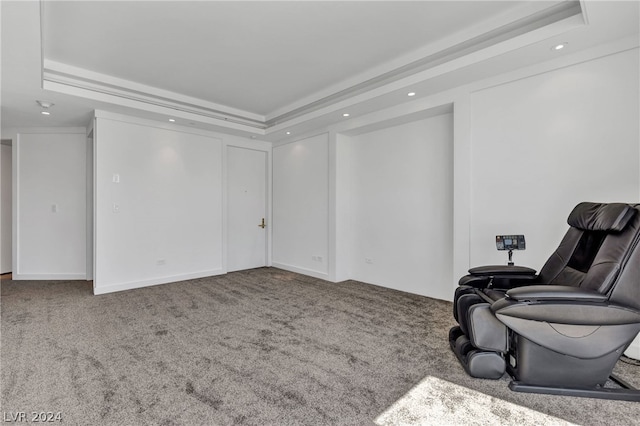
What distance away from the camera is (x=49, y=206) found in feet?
17.7

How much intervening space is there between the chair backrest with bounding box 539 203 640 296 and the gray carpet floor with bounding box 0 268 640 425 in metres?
0.77

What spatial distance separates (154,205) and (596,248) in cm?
540

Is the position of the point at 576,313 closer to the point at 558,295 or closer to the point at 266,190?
the point at 558,295

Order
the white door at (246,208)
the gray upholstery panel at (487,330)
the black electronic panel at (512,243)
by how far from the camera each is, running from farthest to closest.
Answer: the white door at (246,208)
the black electronic panel at (512,243)
the gray upholstery panel at (487,330)

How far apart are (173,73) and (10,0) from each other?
1.89 m

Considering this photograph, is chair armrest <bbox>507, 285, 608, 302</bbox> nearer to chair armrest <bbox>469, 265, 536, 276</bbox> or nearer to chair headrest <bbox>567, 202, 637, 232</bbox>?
chair headrest <bbox>567, 202, 637, 232</bbox>

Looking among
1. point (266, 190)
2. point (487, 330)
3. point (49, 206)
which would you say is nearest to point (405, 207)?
point (487, 330)

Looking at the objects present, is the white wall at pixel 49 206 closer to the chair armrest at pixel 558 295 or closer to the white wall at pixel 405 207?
the white wall at pixel 405 207

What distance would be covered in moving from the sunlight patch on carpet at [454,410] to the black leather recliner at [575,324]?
227mm

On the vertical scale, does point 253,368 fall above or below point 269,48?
below

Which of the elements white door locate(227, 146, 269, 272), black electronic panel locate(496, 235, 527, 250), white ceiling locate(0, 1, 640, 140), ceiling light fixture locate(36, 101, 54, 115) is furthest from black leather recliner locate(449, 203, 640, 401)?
ceiling light fixture locate(36, 101, 54, 115)

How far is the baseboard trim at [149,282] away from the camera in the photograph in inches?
174

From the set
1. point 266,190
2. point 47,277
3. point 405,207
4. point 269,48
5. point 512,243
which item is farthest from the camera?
point 266,190

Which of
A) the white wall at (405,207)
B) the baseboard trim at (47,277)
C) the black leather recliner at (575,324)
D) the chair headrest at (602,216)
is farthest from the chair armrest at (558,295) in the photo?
the baseboard trim at (47,277)
